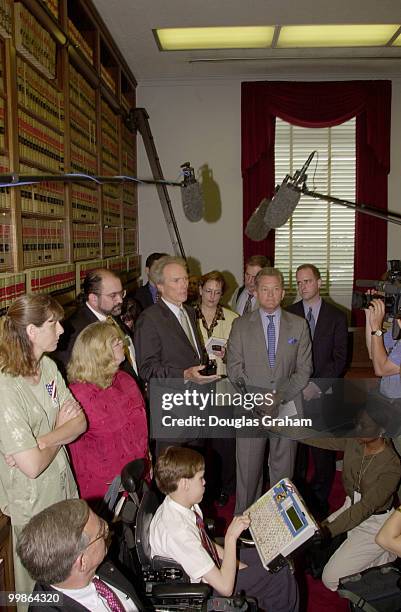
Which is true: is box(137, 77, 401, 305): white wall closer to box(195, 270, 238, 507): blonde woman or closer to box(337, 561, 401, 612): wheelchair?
box(195, 270, 238, 507): blonde woman

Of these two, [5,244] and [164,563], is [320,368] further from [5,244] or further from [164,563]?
[5,244]

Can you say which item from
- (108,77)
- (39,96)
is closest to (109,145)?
(108,77)

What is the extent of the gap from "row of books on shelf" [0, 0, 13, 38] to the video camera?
2.13 meters

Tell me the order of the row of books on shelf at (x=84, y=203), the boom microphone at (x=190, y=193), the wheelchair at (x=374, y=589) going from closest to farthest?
the wheelchair at (x=374, y=589), the boom microphone at (x=190, y=193), the row of books on shelf at (x=84, y=203)

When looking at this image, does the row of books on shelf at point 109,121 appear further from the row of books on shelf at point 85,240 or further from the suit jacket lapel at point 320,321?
the suit jacket lapel at point 320,321

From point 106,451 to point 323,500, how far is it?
175cm

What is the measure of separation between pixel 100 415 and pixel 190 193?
4.64 feet

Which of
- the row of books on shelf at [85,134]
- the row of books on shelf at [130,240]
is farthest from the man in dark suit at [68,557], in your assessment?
the row of books on shelf at [130,240]

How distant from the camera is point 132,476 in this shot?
6.02ft

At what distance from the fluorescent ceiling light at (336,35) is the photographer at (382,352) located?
10.4 feet

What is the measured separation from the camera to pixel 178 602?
5.79 ft

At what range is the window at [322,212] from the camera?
6.20m

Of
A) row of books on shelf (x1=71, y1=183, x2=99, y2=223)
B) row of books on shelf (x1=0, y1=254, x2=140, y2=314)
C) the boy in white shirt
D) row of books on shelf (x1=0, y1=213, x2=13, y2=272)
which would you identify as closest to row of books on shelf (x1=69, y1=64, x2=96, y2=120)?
row of books on shelf (x1=71, y1=183, x2=99, y2=223)

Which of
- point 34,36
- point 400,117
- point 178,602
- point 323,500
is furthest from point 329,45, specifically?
point 178,602
